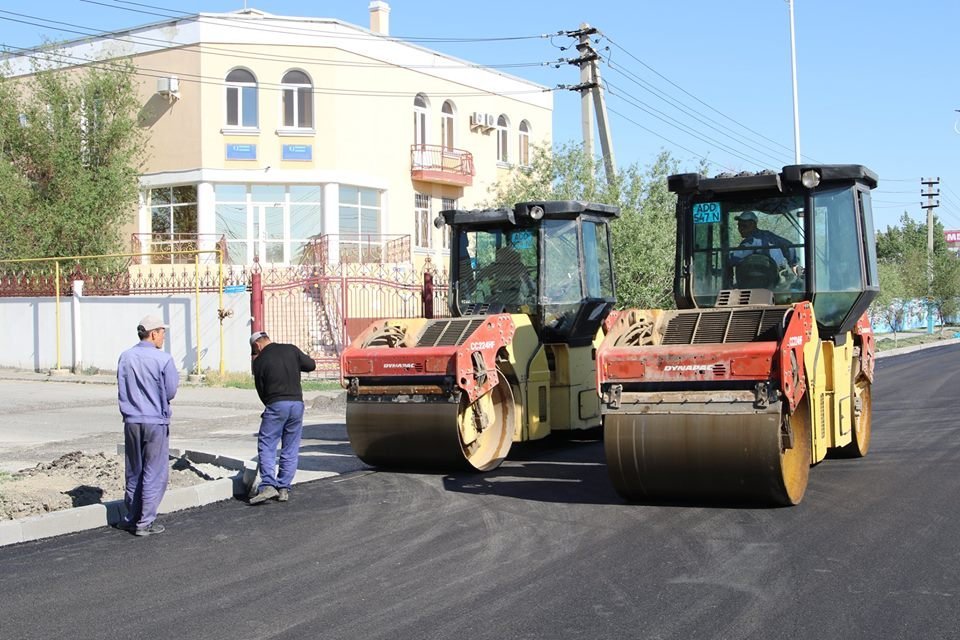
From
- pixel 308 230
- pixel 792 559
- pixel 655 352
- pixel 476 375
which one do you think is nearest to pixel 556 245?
pixel 476 375

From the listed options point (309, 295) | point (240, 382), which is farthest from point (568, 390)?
point (309, 295)

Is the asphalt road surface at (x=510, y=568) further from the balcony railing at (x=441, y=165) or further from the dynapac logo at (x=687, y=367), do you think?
the balcony railing at (x=441, y=165)

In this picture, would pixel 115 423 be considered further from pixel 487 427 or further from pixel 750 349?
pixel 750 349

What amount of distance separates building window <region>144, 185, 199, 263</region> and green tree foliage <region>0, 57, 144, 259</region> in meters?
1.54

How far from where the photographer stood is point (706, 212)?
11.0 meters

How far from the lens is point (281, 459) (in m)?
9.93

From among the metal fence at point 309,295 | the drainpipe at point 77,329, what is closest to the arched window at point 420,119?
the metal fence at point 309,295

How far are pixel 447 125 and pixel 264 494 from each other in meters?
29.6

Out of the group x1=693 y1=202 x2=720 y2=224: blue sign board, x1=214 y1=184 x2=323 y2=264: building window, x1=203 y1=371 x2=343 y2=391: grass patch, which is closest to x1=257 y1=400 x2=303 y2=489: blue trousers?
x1=693 y1=202 x2=720 y2=224: blue sign board

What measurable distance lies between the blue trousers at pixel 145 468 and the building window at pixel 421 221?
28499 mm

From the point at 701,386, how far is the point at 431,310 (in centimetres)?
1260

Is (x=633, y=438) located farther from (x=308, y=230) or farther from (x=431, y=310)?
(x=308, y=230)

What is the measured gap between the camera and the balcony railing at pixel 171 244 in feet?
105

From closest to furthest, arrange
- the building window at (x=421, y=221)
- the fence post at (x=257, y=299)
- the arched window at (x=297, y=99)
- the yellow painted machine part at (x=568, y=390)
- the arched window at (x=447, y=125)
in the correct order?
the yellow painted machine part at (x=568, y=390) < the fence post at (x=257, y=299) < the arched window at (x=297, y=99) < the building window at (x=421, y=221) < the arched window at (x=447, y=125)
